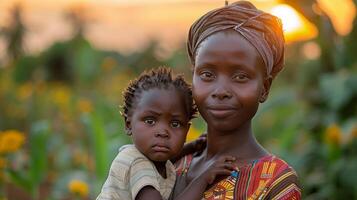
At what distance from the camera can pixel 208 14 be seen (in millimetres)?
2533

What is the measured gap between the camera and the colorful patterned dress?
2381mm

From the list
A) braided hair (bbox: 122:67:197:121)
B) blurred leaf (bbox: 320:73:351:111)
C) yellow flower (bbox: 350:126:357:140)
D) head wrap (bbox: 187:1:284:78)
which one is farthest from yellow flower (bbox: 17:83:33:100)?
head wrap (bbox: 187:1:284:78)

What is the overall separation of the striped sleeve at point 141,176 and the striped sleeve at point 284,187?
32cm

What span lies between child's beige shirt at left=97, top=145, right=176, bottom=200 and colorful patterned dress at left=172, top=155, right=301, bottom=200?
154 mm

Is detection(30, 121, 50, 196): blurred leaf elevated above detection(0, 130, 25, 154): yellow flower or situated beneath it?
situated beneath

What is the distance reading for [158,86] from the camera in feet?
8.38

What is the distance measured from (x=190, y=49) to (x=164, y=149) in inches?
12.8

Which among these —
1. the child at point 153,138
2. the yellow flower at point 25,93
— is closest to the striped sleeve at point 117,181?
the child at point 153,138

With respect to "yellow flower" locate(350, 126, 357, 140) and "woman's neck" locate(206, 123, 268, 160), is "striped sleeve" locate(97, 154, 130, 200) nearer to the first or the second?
"woman's neck" locate(206, 123, 268, 160)

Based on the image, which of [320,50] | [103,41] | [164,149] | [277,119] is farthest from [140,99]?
[103,41]

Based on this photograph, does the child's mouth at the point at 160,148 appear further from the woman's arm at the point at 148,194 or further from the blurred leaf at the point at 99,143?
the blurred leaf at the point at 99,143

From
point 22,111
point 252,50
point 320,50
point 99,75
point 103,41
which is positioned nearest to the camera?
point 252,50

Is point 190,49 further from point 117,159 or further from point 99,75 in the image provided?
point 99,75

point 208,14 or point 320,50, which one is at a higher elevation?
point 208,14
